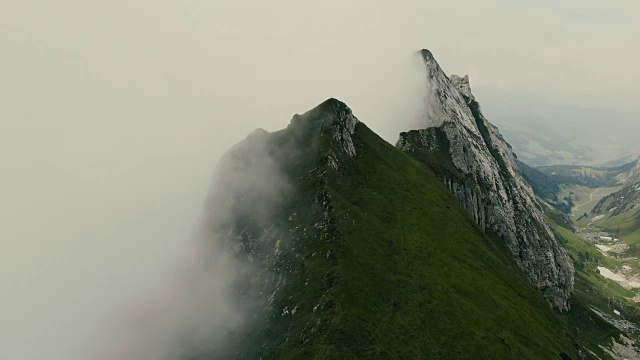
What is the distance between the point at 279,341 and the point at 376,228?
58695 millimetres

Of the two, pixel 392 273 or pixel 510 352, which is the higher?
pixel 392 273

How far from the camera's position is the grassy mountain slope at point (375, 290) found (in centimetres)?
13325

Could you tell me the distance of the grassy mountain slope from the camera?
133 meters

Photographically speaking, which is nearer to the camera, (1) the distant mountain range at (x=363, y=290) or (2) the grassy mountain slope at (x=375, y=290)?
(2) the grassy mountain slope at (x=375, y=290)

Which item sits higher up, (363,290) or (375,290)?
(363,290)

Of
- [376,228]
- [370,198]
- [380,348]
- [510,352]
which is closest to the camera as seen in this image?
[380,348]

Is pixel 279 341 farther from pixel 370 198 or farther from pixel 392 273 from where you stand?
pixel 370 198

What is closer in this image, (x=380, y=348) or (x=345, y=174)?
(x=380, y=348)

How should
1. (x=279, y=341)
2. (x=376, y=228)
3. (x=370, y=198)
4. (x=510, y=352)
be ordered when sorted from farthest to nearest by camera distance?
1. (x=370, y=198)
2. (x=376, y=228)
3. (x=510, y=352)
4. (x=279, y=341)

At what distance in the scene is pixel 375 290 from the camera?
14662 centimetres

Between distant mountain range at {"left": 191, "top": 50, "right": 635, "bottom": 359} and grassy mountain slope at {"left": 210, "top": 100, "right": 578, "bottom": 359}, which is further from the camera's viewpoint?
distant mountain range at {"left": 191, "top": 50, "right": 635, "bottom": 359}

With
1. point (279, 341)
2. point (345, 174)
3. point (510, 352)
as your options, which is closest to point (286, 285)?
point (279, 341)

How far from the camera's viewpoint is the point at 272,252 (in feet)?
595

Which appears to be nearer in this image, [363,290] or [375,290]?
[363,290]
